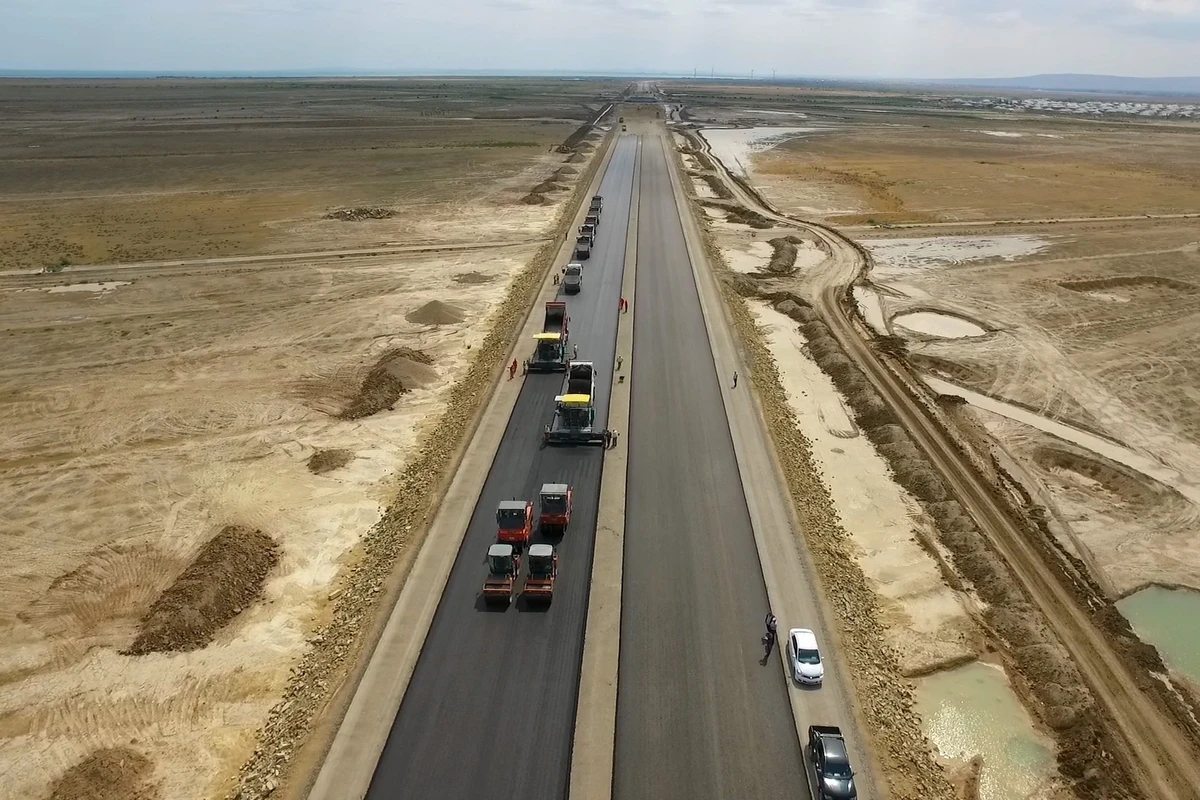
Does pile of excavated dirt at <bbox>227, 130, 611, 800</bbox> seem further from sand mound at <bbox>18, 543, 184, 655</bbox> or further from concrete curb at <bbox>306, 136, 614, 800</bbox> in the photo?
sand mound at <bbox>18, 543, 184, 655</bbox>

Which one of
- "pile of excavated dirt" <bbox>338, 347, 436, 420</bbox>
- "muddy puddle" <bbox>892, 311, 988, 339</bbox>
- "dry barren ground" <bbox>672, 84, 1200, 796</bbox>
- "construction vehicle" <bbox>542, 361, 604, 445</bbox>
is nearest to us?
"dry barren ground" <bbox>672, 84, 1200, 796</bbox>

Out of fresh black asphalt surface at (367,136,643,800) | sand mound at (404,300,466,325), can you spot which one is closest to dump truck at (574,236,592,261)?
sand mound at (404,300,466,325)

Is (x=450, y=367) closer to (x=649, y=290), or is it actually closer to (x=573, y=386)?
(x=573, y=386)

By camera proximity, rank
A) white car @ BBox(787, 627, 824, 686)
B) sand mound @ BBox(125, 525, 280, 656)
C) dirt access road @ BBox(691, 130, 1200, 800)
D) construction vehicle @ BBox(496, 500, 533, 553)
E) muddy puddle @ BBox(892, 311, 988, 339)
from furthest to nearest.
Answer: muddy puddle @ BBox(892, 311, 988, 339)
construction vehicle @ BBox(496, 500, 533, 553)
sand mound @ BBox(125, 525, 280, 656)
white car @ BBox(787, 627, 824, 686)
dirt access road @ BBox(691, 130, 1200, 800)

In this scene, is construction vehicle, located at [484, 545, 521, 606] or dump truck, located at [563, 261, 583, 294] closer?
construction vehicle, located at [484, 545, 521, 606]

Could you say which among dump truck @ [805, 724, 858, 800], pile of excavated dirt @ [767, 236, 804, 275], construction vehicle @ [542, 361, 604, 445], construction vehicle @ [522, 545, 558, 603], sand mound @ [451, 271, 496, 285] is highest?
pile of excavated dirt @ [767, 236, 804, 275]

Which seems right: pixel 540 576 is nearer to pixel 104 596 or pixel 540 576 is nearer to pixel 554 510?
pixel 554 510
